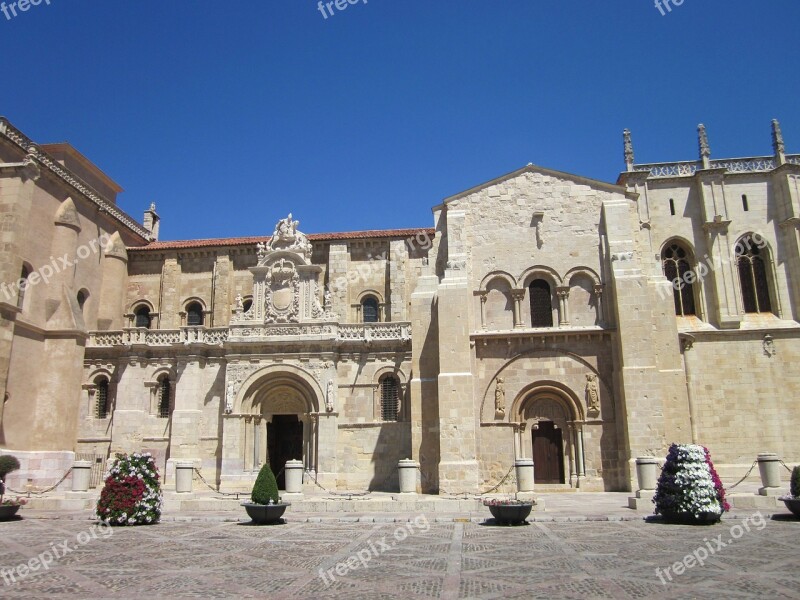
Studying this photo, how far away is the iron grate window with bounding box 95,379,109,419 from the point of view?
30.2 meters

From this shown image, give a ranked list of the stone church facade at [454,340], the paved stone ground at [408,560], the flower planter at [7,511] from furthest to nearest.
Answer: the stone church facade at [454,340]
the flower planter at [7,511]
the paved stone ground at [408,560]

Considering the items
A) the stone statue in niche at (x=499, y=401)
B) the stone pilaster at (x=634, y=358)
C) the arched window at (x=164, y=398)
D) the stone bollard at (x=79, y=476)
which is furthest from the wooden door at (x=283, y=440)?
the stone pilaster at (x=634, y=358)

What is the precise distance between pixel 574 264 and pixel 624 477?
8168mm

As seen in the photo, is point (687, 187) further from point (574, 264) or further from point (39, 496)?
point (39, 496)

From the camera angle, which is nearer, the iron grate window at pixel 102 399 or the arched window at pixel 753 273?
the arched window at pixel 753 273

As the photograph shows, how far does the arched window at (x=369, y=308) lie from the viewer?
32656 millimetres

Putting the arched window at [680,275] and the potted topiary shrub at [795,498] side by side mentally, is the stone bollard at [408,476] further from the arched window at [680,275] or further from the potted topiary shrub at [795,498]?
the arched window at [680,275]

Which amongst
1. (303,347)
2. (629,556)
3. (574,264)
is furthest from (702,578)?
(303,347)

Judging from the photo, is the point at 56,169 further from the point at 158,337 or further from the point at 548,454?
the point at 548,454

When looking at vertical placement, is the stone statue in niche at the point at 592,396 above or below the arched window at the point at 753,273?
below

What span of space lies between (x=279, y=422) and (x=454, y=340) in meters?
10.2

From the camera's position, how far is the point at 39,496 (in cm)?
2214

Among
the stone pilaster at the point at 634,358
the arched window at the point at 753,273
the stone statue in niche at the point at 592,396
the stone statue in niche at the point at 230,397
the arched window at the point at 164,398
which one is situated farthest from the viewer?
the arched window at the point at 164,398

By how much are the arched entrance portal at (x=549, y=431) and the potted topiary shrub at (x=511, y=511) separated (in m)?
8.70
